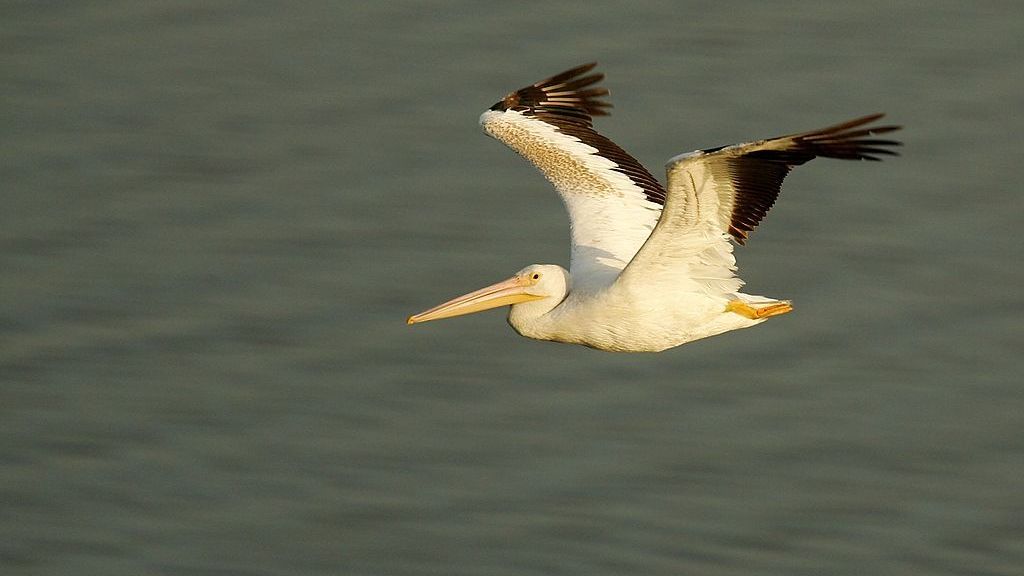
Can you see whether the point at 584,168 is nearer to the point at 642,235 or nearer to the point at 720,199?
the point at 642,235

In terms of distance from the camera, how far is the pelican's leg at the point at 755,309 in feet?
33.8

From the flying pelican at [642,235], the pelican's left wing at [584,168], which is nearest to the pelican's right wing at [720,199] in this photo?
the flying pelican at [642,235]

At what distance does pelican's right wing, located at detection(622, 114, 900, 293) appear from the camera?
28.9 ft

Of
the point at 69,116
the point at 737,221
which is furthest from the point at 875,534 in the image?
the point at 69,116

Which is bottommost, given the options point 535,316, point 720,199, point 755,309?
point 535,316

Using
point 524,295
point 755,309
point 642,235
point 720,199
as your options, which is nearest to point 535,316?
point 524,295

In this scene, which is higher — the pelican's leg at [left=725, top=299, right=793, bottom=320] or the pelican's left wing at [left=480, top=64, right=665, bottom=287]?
the pelican's left wing at [left=480, top=64, right=665, bottom=287]

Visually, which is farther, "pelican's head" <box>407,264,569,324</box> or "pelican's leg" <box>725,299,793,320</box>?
"pelican's head" <box>407,264,569,324</box>

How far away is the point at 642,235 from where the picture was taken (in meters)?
11.2

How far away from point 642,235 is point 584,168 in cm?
64

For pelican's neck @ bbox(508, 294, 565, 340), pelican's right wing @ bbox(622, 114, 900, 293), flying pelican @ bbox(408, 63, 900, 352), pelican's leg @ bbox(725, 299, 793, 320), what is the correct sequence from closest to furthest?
pelican's right wing @ bbox(622, 114, 900, 293) → flying pelican @ bbox(408, 63, 900, 352) → pelican's leg @ bbox(725, 299, 793, 320) → pelican's neck @ bbox(508, 294, 565, 340)

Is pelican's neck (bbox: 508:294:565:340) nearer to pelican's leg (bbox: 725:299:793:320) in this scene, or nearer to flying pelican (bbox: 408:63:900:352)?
flying pelican (bbox: 408:63:900:352)

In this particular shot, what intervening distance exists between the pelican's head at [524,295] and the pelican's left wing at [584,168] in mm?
133

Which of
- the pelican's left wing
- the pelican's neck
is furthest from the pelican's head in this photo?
the pelican's left wing
